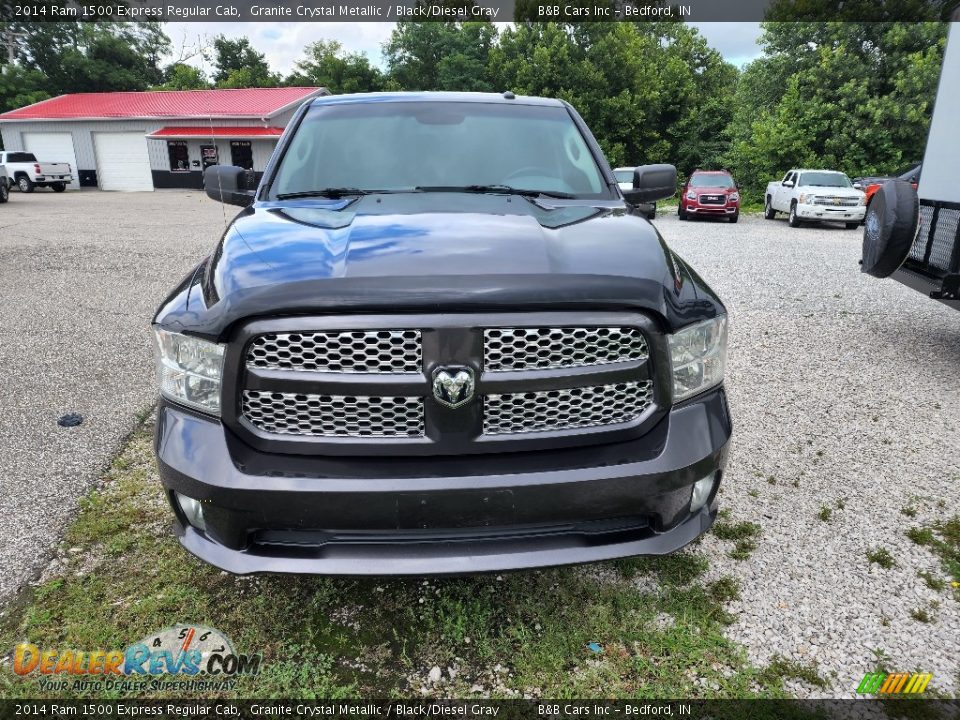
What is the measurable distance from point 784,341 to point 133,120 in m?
35.6

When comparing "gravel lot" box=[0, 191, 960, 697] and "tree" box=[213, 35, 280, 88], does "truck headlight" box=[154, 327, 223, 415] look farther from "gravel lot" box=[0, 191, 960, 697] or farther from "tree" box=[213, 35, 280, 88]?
"tree" box=[213, 35, 280, 88]

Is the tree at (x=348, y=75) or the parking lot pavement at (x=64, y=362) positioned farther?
the tree at (x=348, y=75)

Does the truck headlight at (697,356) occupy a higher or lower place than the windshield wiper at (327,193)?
lower

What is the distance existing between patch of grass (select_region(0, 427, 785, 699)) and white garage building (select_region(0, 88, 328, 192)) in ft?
106

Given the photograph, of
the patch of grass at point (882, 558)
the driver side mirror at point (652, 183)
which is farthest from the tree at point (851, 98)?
the patch of grass at point (882, 558)

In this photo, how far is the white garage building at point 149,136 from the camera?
106ft

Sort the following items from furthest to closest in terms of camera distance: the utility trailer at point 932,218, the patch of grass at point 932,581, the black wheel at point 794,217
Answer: the black wheel at point 794,217, the utility trailer at point 932,218, the patch of grass at point 932,581

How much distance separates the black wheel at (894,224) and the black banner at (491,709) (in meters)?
3.87

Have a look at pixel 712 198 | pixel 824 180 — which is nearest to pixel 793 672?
pixel 712 198

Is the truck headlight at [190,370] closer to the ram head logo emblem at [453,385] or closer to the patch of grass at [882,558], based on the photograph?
the ram head logo emblem at [453,385]

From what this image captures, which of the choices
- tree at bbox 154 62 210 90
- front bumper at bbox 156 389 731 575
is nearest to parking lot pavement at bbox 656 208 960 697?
front bumper at bbox 156 389 731 575

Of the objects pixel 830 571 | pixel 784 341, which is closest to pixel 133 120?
pixel 784 341

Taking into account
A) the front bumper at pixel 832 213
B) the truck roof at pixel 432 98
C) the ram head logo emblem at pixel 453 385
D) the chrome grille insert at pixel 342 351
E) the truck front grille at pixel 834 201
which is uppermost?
the truck roof at pixel 432 98

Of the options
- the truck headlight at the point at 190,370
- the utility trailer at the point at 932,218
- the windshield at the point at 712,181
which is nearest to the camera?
the truck headlight at the point at 190,370
